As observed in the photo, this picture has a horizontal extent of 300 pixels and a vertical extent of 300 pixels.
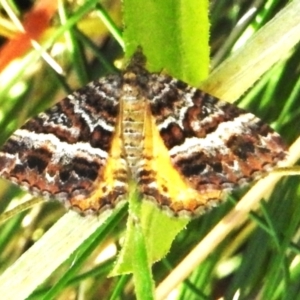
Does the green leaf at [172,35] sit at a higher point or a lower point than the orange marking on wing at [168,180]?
higher

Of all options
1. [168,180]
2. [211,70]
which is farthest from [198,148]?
[211,70]

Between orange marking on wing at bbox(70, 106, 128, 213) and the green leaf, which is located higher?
the green leaf

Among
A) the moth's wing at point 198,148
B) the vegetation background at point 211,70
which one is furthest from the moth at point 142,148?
the vegetation background at point 211,70

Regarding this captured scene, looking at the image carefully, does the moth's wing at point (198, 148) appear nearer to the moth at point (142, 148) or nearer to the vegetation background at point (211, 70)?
the moth at point (142, 148)

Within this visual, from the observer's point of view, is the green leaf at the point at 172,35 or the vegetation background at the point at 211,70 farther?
the vegetation background at the point at 211,70

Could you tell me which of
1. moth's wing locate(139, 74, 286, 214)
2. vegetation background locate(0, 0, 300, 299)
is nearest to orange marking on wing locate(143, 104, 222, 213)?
moth's wing locate(139, 74, 286, 214)

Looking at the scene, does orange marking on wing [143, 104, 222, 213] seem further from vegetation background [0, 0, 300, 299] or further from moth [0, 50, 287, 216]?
vegetation background [0, 0, 300, 299]

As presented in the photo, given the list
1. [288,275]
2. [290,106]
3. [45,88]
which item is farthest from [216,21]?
[288,275]
